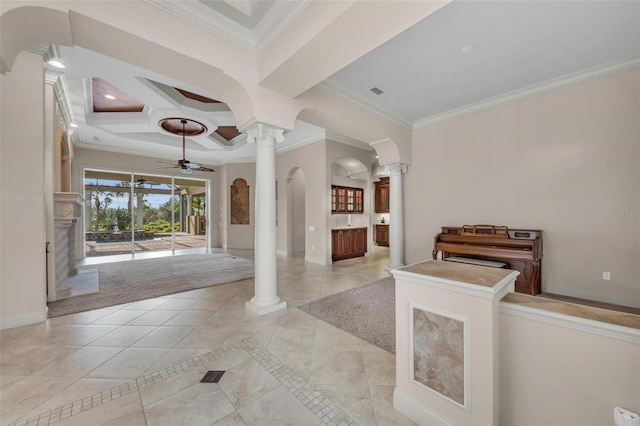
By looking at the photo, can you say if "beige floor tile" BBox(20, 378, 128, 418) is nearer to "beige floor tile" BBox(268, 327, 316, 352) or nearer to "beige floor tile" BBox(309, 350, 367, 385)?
"beige floor tile" BBox(268, 327, 316, 352)

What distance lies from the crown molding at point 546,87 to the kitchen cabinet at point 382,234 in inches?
201

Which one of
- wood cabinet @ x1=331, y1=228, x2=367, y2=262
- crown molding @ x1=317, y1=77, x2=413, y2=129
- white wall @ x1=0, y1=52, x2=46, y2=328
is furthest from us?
wood cabinet @ x1=331, y1=228, x2=367, y2=262

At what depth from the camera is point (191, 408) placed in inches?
63.6

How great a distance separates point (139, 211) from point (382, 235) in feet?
29.5

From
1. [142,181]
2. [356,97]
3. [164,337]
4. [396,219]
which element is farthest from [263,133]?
[142,181]

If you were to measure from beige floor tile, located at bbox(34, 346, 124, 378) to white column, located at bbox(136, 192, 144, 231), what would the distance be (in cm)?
740

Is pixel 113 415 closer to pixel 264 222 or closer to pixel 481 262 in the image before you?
pixel 264 222

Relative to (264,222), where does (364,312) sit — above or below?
A: below

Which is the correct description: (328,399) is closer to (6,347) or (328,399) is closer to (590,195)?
(6,347)

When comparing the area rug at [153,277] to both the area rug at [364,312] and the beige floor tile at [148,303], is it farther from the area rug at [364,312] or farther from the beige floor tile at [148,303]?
→ the area rug at [364,312]

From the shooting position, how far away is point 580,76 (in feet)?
11.6

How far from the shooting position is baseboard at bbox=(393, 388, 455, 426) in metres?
1.41

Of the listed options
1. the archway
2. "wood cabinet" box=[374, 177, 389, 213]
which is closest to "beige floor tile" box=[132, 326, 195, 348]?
the archway

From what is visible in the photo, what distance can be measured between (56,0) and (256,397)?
3316 mm
